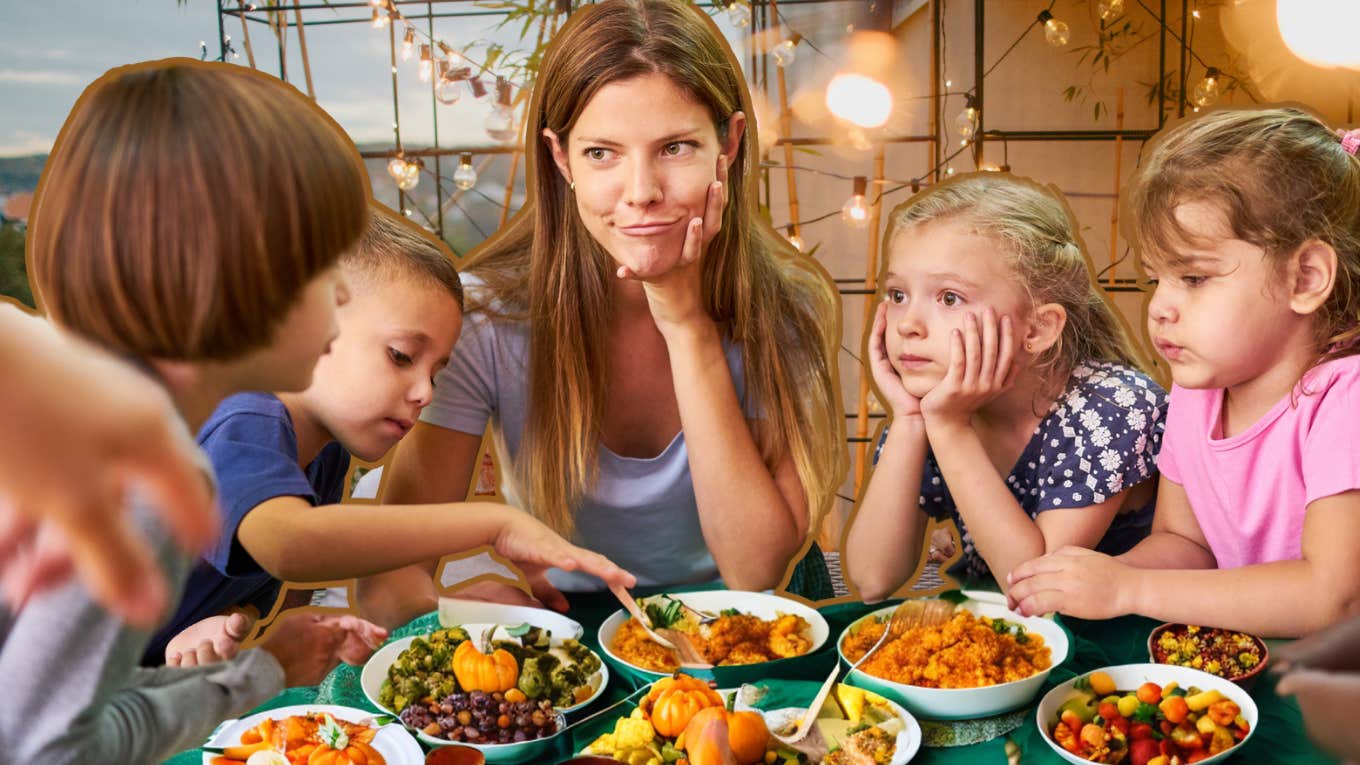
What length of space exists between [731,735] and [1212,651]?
0.54 m

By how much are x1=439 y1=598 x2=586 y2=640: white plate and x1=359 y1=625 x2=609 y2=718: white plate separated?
5cm

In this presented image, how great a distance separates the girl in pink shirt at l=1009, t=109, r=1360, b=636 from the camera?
41.1 inches

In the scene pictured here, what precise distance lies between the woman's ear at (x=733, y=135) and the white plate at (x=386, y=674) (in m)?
0.54

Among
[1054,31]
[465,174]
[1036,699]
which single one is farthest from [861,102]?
[1036,699]

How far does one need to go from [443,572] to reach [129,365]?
89cm

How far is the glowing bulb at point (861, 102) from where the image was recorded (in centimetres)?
136

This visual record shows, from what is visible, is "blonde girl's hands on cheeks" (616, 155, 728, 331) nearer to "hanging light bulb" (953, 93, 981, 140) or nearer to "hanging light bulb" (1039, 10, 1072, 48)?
"hanging light bulb" (953, 93, 981, 140)

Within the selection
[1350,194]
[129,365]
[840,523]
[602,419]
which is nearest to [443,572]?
[602,419]

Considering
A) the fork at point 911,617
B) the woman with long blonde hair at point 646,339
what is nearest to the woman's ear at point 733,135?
the woman with long blonde hair at point 646,339

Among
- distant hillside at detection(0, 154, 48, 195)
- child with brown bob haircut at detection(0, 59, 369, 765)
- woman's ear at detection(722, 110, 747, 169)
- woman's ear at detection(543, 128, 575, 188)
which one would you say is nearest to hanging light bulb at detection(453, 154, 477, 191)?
woman's ear at detection(543, 128, 575, 188)

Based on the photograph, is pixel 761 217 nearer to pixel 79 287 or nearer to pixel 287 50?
pixel 287 50

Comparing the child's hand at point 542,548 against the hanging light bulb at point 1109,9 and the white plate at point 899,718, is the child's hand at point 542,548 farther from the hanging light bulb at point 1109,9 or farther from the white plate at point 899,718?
the hanging light bulb at point 1109,9

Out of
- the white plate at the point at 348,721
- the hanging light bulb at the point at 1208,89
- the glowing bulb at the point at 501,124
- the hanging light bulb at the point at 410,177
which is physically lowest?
the white plate at the point at 348,721

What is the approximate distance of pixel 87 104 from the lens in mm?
461
